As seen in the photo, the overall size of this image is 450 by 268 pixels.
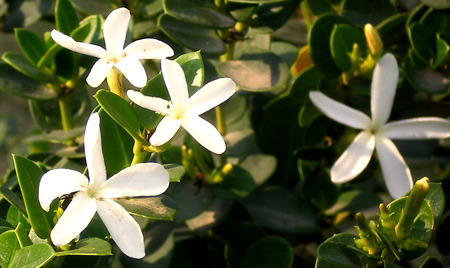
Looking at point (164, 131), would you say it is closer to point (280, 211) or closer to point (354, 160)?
point (354, 160)

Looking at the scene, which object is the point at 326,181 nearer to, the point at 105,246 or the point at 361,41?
the point at 361,41

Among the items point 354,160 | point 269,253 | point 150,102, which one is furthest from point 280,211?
point 150,102

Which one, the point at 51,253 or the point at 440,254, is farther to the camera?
the point at 440,254

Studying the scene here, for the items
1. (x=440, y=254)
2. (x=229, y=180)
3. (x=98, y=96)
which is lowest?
(x=440, y=254)

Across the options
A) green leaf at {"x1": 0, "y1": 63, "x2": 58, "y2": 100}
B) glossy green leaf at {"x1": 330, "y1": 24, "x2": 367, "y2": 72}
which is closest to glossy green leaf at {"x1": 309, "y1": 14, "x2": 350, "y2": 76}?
glossy green leaf at {"x1": 330, "y1": 24, "x2": 367, "y2": 72}

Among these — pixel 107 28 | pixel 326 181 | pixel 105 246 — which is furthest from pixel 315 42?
pixel 105 246

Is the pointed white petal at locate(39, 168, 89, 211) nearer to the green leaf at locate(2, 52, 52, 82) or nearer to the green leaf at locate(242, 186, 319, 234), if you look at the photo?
the green leaf at locate(2, 52, 52, 82)
